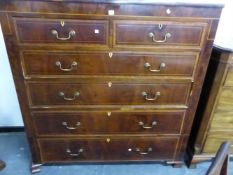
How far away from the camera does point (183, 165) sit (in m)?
1.67

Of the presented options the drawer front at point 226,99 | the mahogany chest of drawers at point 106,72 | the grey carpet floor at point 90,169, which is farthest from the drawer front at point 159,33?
the grey carpet floor at point 90,169

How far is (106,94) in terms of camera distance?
128 centimetres

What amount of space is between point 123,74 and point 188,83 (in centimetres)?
38

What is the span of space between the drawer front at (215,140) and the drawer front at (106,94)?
1.35 feet

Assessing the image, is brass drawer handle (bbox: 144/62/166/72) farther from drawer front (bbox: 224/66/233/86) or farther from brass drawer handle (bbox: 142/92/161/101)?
drawer front (bbox: 224/66/233/86)

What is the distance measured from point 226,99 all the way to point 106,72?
0.77 metres

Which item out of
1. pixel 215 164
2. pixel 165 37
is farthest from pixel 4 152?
pixel 215 164

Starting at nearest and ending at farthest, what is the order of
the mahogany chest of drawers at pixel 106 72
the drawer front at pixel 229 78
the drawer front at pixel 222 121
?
the mahogany chest of drawers at pixel 106 72 < the drawer front at pixel 229 78 < the drawer front at pixel 222 121

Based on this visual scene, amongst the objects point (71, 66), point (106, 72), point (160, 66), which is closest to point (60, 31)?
point (71, 66)

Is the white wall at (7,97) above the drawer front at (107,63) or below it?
below

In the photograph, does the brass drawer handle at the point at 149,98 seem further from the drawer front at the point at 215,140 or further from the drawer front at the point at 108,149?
the drawer front at the point at 215,140

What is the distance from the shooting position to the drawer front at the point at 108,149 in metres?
1.46

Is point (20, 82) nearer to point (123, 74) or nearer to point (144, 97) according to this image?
point (123, 74)

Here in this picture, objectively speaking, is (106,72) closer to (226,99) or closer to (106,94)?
(106,94)
